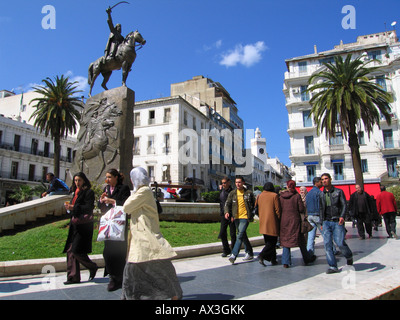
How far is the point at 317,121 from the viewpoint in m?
24.9

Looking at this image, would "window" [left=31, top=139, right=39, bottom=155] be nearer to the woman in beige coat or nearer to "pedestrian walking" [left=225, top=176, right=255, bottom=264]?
"pedestrian walking" [left=225, top=176, right=255, bottom=264]

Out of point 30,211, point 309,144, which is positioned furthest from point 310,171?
point 30,211

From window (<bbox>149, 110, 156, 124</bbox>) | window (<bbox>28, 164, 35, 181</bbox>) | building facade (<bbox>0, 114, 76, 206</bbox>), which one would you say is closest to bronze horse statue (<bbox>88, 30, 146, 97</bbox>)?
building facade (<bbox>0, 114, 76, 206</bbox>)

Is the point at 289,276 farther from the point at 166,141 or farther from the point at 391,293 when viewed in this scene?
the point at 166,141

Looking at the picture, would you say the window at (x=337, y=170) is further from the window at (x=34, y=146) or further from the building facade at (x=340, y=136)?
the window at (x=34, y=146)

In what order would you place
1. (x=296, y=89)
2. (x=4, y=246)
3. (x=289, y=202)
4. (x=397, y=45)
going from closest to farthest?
(x=289, y=202) → (x=4, y=246) → (x=397, y=45) → (x=296, y=89)

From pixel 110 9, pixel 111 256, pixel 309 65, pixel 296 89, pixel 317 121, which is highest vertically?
pixel 309 65

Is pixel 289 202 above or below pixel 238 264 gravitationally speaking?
above

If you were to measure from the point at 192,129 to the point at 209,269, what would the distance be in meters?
38.3

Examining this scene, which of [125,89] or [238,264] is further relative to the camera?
[125,89]

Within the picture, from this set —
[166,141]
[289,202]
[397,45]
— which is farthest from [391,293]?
[397,45]

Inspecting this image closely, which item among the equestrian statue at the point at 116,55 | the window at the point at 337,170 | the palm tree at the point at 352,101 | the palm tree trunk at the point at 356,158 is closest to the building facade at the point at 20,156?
the equestrian statue at the point at 116,55

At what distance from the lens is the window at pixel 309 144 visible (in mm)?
41000

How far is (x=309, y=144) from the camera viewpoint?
4131 cm
